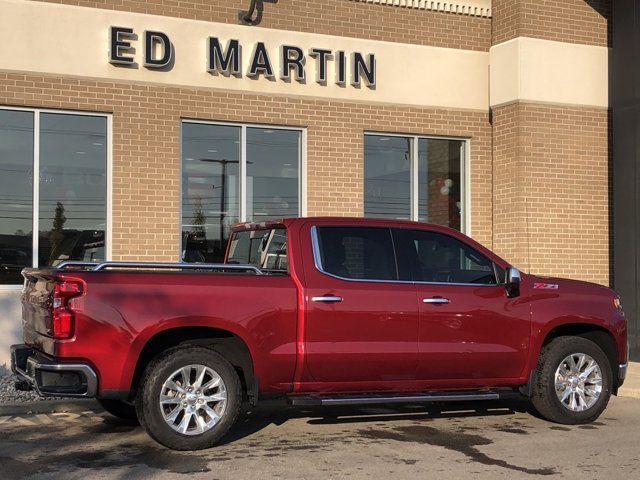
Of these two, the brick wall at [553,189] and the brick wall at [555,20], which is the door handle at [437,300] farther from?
the brick wall at [555,20]

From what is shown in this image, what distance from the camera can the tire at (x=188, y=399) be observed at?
6.91 meters

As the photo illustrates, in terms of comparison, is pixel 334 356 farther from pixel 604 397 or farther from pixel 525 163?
pixel 525 163

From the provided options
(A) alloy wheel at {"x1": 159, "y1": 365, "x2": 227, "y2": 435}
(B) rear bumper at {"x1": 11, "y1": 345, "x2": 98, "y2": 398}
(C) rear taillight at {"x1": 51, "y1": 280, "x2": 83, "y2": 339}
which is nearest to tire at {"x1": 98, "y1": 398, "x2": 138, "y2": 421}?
(A) alloy wheel at {"x1": 159, "y1": 365, "x2": 227, "y2": 435}

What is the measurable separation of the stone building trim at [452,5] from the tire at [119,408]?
7872mm

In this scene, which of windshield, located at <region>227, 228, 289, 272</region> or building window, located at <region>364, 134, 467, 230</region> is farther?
building window, located at <region>364, 134, 467, 230</region>

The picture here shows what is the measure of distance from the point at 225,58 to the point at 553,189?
555 centimetres

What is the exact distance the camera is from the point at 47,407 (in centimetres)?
898

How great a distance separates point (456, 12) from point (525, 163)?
9.01 feet

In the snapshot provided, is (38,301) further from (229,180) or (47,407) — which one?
(229,180)

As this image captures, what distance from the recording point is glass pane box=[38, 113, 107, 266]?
11.6 m

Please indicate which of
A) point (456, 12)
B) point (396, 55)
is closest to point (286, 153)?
point (396, 55)

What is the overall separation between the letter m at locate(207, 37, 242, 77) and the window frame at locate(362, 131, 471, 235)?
234 centimetres

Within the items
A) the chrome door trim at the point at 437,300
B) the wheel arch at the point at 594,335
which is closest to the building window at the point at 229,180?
the chrome door trim at the point at 437,300

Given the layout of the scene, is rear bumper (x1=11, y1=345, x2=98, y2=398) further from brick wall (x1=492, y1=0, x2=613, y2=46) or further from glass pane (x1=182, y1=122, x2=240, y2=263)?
brick wall (x1=492, y1=0, x2=613, y2=46)
